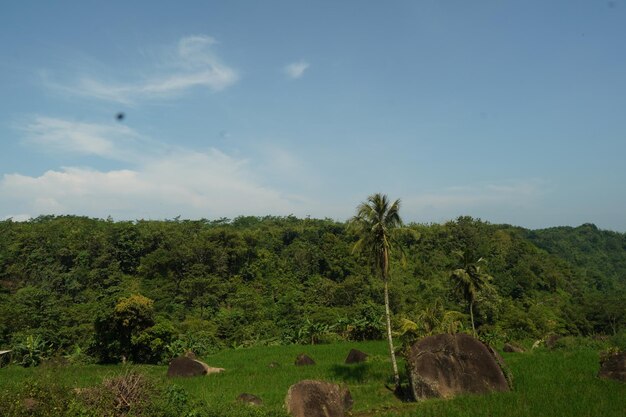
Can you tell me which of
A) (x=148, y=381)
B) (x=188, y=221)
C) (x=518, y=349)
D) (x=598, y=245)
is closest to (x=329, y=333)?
(x=518, y=349)

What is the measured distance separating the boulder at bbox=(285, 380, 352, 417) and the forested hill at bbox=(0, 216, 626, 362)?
977 inches

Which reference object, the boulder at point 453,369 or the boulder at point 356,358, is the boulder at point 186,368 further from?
the boulder at point 453,369

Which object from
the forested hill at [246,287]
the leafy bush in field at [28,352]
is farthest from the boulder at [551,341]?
the leafy bush in field at [28,352]

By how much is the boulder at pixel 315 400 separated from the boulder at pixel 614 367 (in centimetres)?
1323

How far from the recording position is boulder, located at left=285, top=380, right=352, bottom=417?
19.4 m

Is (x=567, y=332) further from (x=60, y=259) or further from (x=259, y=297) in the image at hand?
(x=60, y=259)

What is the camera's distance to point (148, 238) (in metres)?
81.8

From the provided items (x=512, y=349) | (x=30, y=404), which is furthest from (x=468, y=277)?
(x=30, y=404)

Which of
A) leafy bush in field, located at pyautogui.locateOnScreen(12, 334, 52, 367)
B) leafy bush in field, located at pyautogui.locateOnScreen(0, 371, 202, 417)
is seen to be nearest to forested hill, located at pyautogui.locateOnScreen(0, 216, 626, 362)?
leafy bush in field, located at pyautogui.locateOnScreen(12, 334, 52, 367)

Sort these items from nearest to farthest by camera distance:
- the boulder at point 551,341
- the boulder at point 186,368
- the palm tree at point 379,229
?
the palm tree at point 379,229, the boulder at point 186,368, the boulder at point 551,341

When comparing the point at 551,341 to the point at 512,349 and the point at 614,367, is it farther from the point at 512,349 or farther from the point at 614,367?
the point at 614,367

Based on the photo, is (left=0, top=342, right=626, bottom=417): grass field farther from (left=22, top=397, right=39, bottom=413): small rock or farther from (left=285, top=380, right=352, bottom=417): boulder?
(left=285, top=380, right=352, bottom=417): boulder

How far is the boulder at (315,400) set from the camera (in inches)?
765

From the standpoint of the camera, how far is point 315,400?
775 inches
